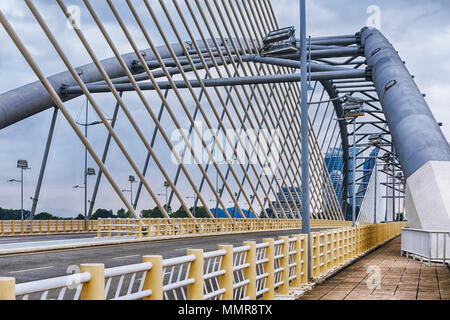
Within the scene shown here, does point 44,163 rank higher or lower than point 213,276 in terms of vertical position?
higher

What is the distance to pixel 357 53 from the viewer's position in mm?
43938

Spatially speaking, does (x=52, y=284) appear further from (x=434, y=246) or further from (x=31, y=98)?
(x=31, y=98)

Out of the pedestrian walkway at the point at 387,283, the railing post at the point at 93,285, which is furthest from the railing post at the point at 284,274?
the railing post at the point at 93,285

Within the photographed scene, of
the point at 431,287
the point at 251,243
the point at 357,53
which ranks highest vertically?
the point at 357,53

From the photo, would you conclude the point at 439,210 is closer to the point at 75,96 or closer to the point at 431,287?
the point at 431,287

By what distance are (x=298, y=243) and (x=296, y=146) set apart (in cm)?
4636

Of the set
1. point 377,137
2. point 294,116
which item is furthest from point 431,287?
point 294,116

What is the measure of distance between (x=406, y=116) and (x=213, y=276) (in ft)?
66.5

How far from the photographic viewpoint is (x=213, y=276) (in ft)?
27.1

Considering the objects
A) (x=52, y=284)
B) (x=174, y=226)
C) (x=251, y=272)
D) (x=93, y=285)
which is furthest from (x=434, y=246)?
(x=174, y=226)

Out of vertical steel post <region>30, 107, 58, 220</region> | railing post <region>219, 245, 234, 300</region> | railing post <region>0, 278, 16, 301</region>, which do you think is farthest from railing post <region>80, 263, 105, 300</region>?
vertical steel post <region>30, 107, 58, 220</region>

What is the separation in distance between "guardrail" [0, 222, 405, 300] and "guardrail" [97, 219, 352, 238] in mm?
14934

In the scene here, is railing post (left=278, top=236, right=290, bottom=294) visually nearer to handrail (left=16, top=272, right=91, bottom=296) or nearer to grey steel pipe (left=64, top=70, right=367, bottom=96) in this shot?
handrail (left=16, top=272, right=91, bottom=296)

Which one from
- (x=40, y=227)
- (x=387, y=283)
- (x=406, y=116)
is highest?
(x=406, y=116)
